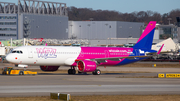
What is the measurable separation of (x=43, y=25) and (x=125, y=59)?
11926cm

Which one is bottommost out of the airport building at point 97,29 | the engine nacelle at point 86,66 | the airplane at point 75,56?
the engine nacelle at point 86,66

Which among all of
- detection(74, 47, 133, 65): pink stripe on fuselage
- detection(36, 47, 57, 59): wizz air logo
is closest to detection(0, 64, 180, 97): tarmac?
detection(36, 47, 57, 59): wizz air logo

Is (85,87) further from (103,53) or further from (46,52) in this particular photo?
(103,53)

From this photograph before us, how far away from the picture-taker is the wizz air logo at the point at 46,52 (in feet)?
141

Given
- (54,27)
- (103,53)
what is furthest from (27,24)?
(103,53)

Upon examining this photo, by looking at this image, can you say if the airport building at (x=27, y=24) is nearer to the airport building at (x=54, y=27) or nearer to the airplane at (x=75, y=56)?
the airport building at (x=54, y=27)

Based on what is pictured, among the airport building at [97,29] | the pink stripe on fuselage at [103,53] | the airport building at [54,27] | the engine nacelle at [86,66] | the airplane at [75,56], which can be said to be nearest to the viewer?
the airplane at [75,56]

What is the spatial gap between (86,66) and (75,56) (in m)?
3.53

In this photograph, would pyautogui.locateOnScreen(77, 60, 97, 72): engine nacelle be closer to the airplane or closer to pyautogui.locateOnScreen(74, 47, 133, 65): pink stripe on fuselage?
the airplane

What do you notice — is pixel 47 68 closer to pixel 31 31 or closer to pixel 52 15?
pixel 31 31

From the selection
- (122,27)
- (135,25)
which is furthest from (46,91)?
(135,25)

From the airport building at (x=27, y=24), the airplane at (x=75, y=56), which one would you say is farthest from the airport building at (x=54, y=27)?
the airplane at (x=75, y=56)

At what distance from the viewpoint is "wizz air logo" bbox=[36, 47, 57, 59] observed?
43.1m

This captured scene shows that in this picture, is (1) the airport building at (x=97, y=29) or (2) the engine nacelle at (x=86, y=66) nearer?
(2) the engine nacelle at (x=86, y=66)
